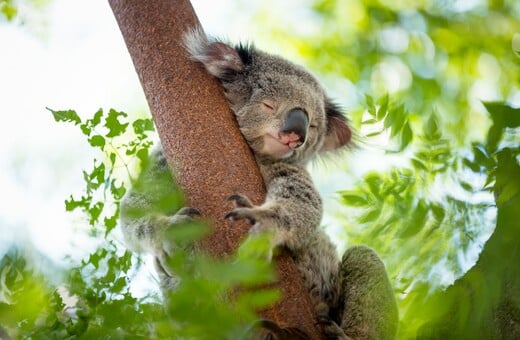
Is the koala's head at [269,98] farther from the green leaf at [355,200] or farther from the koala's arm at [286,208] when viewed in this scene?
the green leaf at [355,200]

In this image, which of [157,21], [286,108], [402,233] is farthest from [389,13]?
[286,108]

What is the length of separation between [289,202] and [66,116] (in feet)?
4.91

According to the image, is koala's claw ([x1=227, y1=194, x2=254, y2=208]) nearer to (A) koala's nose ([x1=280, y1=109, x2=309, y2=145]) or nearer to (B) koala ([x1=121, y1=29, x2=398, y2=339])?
(B) koala ([x1=121, y1=29, x2=398, y2=339])

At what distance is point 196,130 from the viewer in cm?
364

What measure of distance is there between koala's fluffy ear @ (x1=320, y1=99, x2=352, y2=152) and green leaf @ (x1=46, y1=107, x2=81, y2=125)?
8.67ft

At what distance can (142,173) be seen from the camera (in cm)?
214

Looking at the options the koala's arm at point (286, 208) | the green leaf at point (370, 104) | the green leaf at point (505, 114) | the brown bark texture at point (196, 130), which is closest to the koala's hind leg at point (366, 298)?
the koala's arm at point (286, 208)

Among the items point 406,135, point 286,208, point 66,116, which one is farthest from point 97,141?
point 406,135

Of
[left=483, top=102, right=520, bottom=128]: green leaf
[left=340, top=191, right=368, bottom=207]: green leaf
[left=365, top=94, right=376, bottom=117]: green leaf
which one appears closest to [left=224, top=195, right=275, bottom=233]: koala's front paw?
[left=340, top=191, right=368, bottom=207]: green leaf

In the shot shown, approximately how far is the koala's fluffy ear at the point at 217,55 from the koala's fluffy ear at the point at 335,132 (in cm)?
94

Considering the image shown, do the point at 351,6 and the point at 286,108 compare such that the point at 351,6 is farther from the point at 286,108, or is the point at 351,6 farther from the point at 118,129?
the point at 118,129

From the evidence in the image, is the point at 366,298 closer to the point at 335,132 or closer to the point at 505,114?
the point at 335,132

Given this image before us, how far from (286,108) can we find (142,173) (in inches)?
114

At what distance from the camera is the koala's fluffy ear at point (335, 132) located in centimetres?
564
